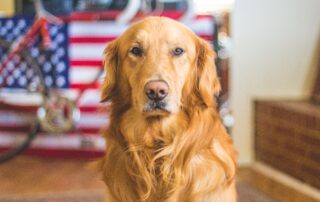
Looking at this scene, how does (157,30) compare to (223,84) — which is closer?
(157,30)

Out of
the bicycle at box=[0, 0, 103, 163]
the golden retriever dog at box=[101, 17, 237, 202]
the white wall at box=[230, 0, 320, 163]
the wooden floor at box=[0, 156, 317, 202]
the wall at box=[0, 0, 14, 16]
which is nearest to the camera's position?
the golden retriever dog at box=[101, 17, 237, 202]

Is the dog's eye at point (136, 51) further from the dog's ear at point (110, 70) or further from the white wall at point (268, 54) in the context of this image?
the white wall at point (268, 54)

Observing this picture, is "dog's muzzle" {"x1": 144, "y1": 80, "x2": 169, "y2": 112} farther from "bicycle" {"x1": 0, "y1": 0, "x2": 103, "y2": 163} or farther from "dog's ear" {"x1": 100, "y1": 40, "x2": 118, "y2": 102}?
"bicycle" {"x1": 0, "y1": 0, "x2": 103, "y2": 163}

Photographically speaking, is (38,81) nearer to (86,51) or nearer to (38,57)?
(38,57)

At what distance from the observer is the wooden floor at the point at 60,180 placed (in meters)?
2.29

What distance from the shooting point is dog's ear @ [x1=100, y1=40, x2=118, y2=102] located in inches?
58.2

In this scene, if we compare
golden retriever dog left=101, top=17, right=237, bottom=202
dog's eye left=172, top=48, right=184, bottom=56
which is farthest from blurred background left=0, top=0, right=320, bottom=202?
dog's eye left=172, top=48, right=184, bottom=56

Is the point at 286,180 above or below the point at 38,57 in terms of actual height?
below

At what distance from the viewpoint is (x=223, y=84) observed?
2.95 m

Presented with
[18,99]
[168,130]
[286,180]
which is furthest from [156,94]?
[18,99]

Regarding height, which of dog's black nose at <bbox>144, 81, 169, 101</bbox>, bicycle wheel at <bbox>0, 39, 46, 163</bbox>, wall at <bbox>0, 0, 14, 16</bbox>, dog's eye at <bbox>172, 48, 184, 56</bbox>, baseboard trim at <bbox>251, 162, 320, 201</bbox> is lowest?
baseboard trim at <bbox>251, 162, 320, 201</bbox>

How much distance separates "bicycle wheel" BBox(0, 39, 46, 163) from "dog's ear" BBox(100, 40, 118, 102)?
143 cm

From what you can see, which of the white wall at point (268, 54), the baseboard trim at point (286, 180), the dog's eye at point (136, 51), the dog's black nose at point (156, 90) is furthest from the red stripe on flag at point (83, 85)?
the dog's black nose at point (156, 90)

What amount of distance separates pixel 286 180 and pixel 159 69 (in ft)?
4.32
